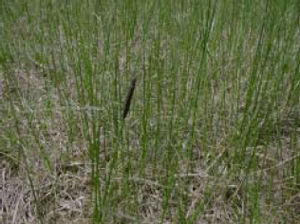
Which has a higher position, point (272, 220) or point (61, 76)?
point (61, 76)

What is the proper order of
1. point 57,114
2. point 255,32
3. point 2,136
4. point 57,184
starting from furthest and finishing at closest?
point 255,32 → point 57,114 → point 2,136 → point 57,184

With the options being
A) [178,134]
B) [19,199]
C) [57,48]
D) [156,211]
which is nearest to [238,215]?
[156,211]

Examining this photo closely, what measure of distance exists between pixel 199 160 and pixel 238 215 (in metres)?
0.27

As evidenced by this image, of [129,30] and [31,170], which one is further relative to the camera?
[129,30]

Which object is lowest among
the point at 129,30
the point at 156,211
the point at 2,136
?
the point at 156,211

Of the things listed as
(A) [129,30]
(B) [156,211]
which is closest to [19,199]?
(B) [156,211]

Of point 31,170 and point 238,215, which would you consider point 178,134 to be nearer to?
point 238,215

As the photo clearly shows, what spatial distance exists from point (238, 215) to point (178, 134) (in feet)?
1.21

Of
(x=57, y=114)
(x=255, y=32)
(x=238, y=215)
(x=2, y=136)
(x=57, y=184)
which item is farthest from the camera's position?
(x=255, y=32)

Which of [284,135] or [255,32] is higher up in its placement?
[255,32]

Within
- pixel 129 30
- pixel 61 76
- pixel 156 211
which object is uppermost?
pixel 129 30

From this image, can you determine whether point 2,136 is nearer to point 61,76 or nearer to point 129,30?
point 61,76

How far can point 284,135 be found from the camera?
1.16 metres

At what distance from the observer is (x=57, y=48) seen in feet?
5.41
